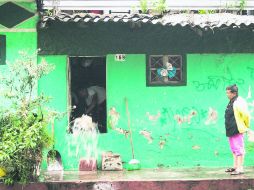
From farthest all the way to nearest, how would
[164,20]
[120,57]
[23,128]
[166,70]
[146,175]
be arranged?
[166,70]
[120,57]
[164,20]
[146,175]
[23,128]

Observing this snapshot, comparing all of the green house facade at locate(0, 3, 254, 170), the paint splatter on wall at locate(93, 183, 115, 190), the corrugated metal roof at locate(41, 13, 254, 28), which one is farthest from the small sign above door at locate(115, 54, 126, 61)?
the paint splatter on wall at locate(93, 183, 115, 190)

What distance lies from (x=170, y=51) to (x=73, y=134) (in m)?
2.68

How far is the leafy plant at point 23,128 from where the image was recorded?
8.30 m

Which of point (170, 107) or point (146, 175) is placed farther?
point (170, 107)

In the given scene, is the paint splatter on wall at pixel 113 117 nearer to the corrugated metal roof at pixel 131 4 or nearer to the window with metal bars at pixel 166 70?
the window with metal bars at pixel 166 70

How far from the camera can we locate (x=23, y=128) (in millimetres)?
8484

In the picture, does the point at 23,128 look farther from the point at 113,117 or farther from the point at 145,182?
the point at 113,117

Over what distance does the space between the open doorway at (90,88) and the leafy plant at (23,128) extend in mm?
1598

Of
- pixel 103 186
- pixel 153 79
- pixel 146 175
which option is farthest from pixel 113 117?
pixel 103 186

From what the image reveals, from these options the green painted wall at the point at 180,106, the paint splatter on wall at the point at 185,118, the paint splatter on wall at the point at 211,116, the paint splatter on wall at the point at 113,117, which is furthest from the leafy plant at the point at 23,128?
the paint splatter on wall at the point at 211,116

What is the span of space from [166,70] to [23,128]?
3.53 metres

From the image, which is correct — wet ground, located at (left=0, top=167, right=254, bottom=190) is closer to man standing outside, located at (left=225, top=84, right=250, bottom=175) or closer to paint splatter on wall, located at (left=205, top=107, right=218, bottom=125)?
man standing outside, located at (left=225, top=84, right=250, bottom=175)

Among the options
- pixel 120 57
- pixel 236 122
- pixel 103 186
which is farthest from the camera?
pixel 120 57

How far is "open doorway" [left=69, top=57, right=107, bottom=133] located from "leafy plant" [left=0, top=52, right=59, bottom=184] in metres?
1.60
